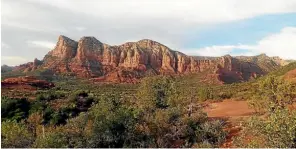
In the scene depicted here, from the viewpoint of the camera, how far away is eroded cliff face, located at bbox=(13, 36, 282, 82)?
386ft

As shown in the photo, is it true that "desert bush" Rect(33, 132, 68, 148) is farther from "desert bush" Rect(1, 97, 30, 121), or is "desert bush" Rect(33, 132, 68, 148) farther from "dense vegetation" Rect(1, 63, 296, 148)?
"desert bush" Rect(1, 97, 30, 121)

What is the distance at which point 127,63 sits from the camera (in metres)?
136

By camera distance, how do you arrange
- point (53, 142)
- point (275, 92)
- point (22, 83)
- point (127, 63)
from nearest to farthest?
1. point (53, 142)
2. point (275, 92)
3. point (22, 83)
4. point (127, 63)

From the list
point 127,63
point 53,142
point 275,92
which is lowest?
point 53,142

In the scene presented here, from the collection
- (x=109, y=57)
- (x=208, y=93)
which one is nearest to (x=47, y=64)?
(x=109, y=57)

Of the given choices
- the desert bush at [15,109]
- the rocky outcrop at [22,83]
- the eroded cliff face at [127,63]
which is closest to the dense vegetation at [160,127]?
the desert bush at [15,109]

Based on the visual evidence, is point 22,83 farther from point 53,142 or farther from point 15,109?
point 53,142

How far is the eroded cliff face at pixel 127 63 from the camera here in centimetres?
11775

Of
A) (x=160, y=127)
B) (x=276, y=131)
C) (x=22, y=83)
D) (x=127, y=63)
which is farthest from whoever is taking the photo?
(x=127, y=63)

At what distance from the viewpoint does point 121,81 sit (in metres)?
109

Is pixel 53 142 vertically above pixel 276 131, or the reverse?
pixel 276 131

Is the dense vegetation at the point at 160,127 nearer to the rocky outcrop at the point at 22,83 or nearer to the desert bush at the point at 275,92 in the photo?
the desert bush at the point at 275,92

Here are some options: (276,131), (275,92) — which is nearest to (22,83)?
(275,92)

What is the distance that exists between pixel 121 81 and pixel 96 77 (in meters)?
10.6
